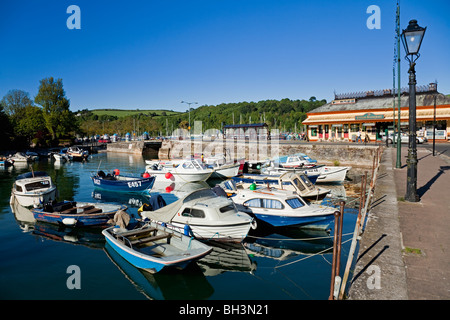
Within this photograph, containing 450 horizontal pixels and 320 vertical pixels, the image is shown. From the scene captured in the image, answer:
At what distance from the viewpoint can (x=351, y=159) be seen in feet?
127

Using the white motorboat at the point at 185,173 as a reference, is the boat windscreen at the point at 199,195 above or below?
above

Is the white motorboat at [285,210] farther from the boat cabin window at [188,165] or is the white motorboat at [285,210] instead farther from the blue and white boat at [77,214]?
the boat cabin window at [188,165]

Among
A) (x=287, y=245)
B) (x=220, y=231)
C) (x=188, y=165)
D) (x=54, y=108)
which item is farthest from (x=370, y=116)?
(x=54, y=108)

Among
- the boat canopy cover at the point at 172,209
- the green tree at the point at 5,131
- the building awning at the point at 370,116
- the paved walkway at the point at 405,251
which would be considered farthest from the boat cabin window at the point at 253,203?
the green tree at the point at 5,131

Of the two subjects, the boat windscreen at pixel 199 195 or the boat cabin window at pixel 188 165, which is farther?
the boat cabin window at pixel 188 165

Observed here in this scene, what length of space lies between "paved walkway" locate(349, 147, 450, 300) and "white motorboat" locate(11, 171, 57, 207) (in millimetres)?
19662

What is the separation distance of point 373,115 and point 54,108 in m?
77.0

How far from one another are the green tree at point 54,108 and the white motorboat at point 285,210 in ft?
256

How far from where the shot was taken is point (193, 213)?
14.2 meters

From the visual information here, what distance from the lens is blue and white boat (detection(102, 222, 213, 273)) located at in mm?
10422

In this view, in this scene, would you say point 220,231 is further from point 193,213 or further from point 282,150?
point 282,150

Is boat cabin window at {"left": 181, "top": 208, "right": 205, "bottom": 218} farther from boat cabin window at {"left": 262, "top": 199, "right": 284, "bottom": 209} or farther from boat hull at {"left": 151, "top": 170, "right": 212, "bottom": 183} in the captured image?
boat hull at {"left": 151, "top": 170, "right": 212, "bottom": 183}

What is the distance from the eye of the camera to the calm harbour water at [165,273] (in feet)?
33.3
